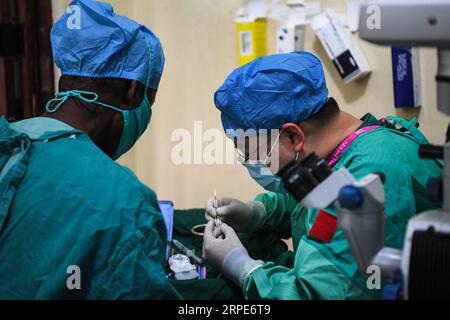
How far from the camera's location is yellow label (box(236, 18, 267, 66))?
233 cm

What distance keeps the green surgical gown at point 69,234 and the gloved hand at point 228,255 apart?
35 cm

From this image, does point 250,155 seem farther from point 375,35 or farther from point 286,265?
point 375,35

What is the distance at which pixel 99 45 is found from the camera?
137 centimetres

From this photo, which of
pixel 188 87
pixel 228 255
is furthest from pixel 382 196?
pixel 188 87

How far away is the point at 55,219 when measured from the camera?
43.0 inches

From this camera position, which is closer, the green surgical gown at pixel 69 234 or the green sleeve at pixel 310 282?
the green surgical gown at pixel 69 234

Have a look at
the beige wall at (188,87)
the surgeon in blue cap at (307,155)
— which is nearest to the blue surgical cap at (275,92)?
the surgeon in blue cap at (307,155)

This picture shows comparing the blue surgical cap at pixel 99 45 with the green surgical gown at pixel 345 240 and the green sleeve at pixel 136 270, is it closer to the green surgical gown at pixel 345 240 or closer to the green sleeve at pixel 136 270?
the green sleeve at pixel 136 270

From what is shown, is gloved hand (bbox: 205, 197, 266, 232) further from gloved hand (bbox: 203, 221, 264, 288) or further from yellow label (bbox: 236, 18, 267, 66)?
yellow label (bbox: 236, 18, 267, 66)

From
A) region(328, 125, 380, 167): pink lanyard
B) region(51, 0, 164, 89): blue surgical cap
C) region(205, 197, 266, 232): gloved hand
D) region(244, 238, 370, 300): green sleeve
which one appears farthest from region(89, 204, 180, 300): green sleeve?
region(205, 197, 266, 232): gloved hand

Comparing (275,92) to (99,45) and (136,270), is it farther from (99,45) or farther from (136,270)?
(136,270)

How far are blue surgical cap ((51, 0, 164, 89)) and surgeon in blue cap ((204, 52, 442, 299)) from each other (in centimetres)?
24

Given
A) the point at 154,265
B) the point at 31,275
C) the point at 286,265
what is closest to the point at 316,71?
the point at 286,265

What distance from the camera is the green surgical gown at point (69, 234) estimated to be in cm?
108
